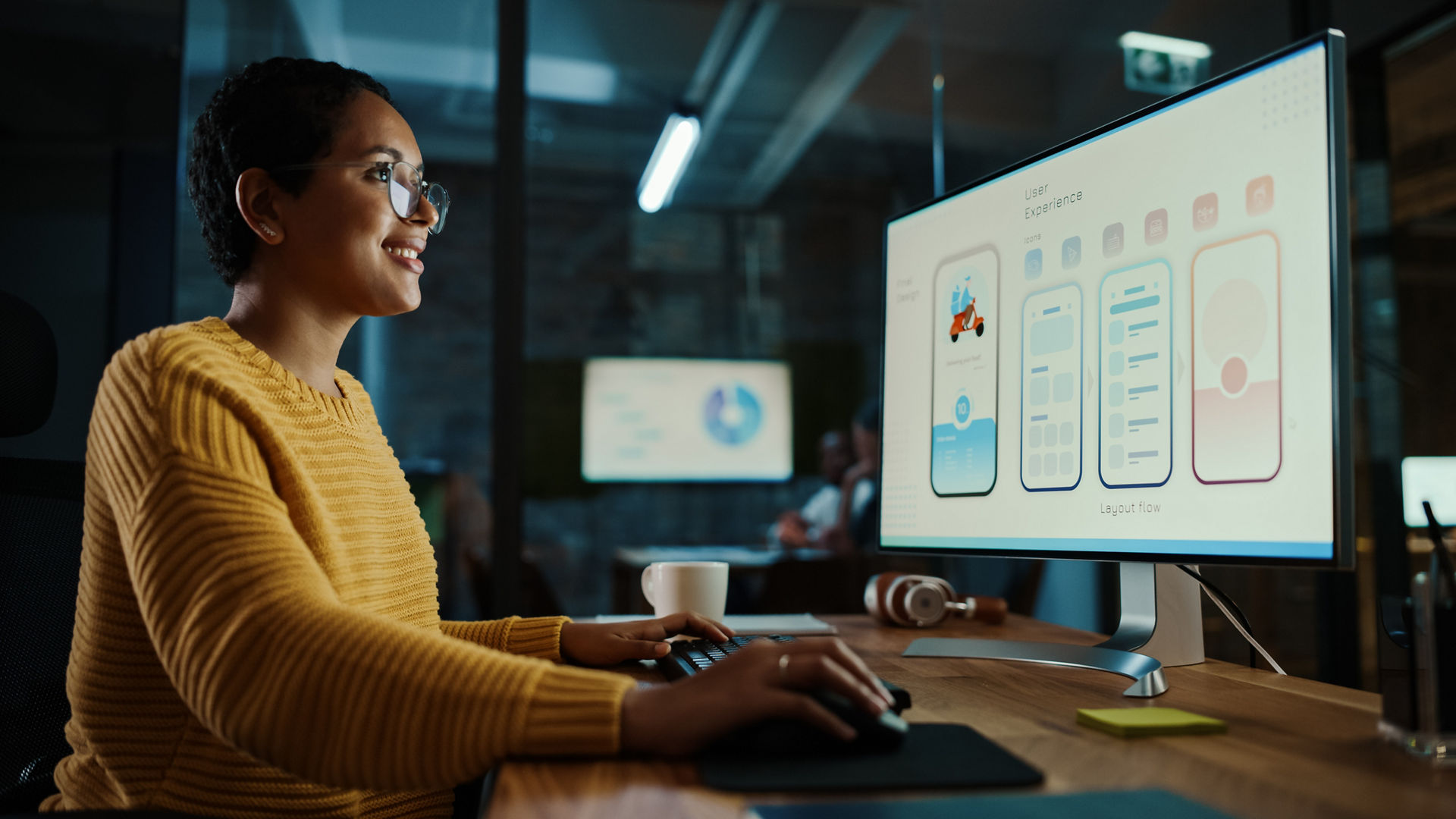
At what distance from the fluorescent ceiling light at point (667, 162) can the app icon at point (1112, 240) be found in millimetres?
2608

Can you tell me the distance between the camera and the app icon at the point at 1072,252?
3.08 ft

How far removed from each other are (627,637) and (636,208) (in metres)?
2.56

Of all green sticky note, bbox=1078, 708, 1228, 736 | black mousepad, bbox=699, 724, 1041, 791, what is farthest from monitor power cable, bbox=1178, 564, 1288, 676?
black mousepad, bbox=699, 724, 1041, 791

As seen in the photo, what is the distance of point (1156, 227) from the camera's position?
861 mm

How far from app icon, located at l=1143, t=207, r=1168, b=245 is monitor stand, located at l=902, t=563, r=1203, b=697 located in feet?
1.08

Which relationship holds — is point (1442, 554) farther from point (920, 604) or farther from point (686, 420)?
point (686, 420)

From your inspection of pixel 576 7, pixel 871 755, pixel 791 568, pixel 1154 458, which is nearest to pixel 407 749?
pixel 871 755

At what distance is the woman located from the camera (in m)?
0.55

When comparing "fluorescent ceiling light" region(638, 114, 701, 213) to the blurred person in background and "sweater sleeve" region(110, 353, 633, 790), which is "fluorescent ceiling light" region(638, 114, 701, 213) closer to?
the blurred person in background

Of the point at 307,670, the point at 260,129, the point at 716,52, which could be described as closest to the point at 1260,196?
the point at 307,670

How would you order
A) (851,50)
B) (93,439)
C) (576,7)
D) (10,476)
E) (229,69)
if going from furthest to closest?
(851,50) < (576,7) < (229,69) < (10,476) < (93,439)

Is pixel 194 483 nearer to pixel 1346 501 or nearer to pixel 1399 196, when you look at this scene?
pixel 1346 501

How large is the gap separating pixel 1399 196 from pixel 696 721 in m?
2.95

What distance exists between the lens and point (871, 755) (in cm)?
56
